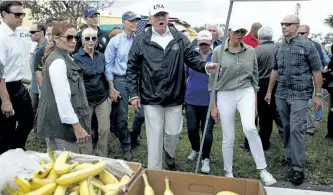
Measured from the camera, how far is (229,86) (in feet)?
14.8

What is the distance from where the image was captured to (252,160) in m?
5.50

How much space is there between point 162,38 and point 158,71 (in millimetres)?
378

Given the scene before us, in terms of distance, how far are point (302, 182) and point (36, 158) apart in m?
3.33

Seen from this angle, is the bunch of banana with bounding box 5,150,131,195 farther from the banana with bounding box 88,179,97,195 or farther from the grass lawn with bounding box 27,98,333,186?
the grass lawn with bounding box 27,98,333,186

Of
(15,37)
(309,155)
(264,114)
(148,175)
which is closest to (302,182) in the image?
(309,155)

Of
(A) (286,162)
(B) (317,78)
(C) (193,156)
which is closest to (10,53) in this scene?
(C) (193,156)

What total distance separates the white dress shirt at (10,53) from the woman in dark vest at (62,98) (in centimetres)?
89

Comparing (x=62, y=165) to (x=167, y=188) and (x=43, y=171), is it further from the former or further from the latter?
(x=167, y=188)

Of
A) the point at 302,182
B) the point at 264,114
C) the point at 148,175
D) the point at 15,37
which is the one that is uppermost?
the point at 15,37

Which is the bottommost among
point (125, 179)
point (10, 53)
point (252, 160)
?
point (252, 160)

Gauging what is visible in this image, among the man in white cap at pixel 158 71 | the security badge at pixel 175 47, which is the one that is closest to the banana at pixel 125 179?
the man in white cap at pixel 158 71

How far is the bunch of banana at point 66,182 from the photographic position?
228 centimetres

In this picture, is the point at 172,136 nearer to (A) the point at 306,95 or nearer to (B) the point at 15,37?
(A) the point at 306,95

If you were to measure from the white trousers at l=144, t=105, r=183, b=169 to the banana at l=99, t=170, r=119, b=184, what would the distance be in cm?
192
